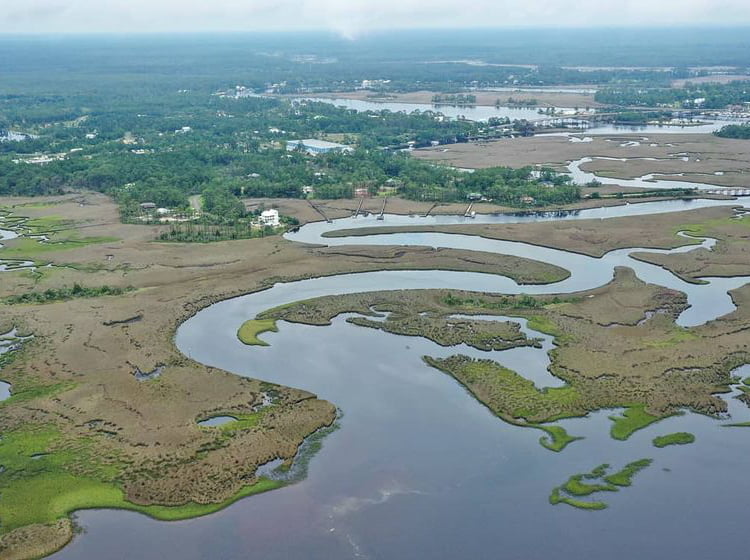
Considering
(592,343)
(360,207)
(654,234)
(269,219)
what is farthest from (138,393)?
(654,234)

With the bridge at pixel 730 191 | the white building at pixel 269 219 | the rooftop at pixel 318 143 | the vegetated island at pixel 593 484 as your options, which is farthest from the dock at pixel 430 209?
the vegetated island at pixel 593 484

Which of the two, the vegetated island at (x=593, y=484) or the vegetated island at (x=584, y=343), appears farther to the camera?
the vegetated island at (x=584, y=343)

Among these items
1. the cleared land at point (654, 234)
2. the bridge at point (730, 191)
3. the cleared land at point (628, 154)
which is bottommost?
the cleared land at point (654, 234)

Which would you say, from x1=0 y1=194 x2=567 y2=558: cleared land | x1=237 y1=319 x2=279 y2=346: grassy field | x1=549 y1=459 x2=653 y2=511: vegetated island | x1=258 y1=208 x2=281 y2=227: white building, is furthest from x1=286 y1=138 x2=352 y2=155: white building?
x1=549 y1=459 x2=653 y2=511: vegetated island

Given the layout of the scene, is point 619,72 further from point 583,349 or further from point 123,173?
point 583,349

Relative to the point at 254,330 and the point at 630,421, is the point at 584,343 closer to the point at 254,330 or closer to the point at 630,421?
the point at 630,421

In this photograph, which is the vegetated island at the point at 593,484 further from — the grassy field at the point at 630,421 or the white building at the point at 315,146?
the white building at the point at 315,146
